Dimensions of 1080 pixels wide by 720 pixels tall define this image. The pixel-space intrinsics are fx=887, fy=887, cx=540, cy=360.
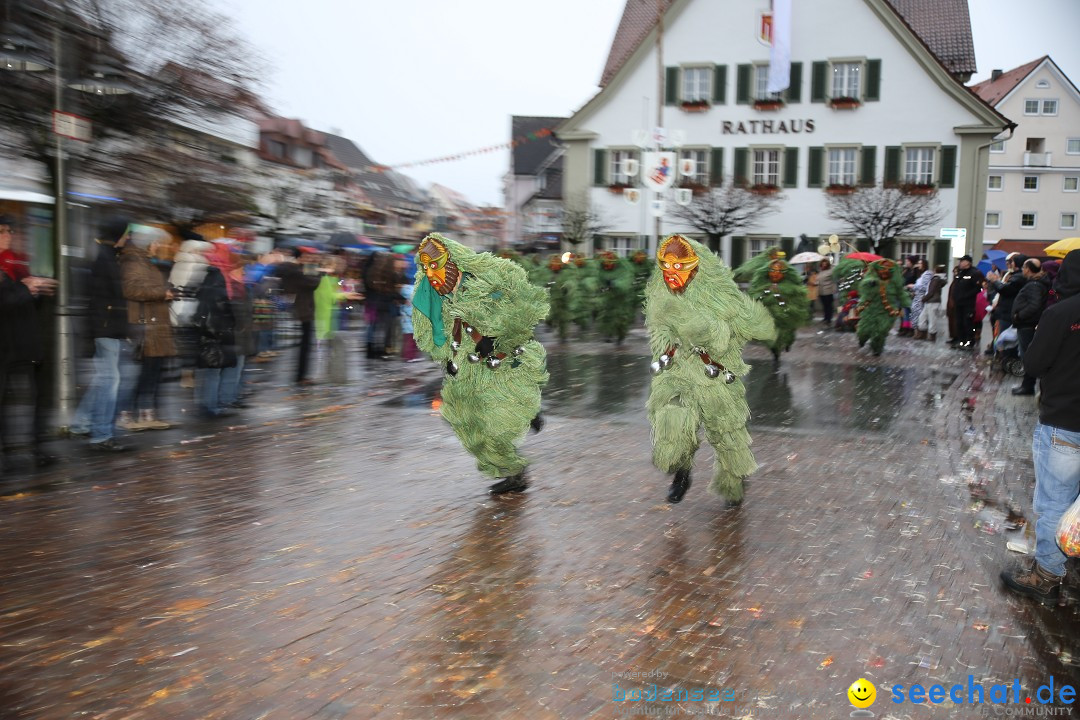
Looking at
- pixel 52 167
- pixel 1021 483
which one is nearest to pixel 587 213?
pixel 52 167

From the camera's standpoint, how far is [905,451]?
8.58m

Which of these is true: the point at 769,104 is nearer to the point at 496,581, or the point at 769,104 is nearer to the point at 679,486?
the point at 679,486

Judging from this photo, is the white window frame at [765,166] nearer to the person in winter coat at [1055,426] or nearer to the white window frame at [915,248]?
the white window frame at [915,248]

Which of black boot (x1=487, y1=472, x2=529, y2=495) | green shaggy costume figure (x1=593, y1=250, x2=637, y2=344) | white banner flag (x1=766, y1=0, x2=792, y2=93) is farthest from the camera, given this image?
white banner flag (x1=766, y1=0, x2=792, y2=93)

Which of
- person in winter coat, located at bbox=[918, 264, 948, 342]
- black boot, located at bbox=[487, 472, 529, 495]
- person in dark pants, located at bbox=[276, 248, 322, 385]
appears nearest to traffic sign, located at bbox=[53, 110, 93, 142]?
person in dark pants, located at bbox=[276, 248, 322, 385]

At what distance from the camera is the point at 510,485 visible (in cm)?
687

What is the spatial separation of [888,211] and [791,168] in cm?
404

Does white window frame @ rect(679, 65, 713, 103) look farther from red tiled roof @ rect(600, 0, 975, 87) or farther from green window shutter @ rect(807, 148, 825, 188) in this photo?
green window shutter @ rect(807, 148, 825, 188)

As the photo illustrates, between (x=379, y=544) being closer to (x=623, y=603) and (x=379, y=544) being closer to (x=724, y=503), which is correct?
(x=623, y=603)

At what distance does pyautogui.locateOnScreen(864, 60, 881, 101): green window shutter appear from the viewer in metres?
31.9

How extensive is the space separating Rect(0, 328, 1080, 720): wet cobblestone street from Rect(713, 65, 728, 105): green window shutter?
2678 centimetres

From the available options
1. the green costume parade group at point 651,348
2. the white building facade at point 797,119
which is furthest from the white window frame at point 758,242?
the green costume parade group at point 651,348

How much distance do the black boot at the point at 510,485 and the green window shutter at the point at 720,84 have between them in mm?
29523

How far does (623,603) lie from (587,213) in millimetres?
29540
